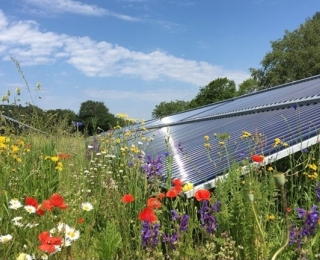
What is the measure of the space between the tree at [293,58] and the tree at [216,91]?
6.83 meters

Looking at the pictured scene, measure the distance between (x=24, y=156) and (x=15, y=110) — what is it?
924 millimetres

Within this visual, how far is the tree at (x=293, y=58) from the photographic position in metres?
36.6

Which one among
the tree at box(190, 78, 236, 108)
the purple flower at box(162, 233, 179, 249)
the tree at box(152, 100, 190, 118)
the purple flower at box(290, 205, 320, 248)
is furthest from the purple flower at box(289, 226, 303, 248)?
the tree at box(152, 100, 190, 118)

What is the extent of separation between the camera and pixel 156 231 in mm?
2660

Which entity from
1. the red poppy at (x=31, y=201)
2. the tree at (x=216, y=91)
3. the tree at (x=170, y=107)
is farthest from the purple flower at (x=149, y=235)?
the tree at (x=170, y=107)

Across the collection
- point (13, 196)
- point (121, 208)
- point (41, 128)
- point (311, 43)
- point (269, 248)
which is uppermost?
point (311, 43)

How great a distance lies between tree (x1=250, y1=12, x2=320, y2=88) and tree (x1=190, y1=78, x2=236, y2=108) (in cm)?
683

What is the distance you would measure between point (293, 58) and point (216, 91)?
462 inches

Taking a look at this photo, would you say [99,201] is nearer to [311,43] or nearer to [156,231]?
[156,231]

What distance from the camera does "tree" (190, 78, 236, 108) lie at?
47.2m

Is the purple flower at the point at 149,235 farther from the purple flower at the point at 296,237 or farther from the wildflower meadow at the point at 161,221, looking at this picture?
the purple flower at the point at 296,237

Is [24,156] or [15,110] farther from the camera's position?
[15,110]

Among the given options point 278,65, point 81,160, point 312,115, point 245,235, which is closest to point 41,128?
point 81,160

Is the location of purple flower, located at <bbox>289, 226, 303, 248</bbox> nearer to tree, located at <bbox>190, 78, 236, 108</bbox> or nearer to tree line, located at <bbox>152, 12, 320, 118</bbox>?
tree line, located at <bbox>152, 12, 320, 118</bbox>
